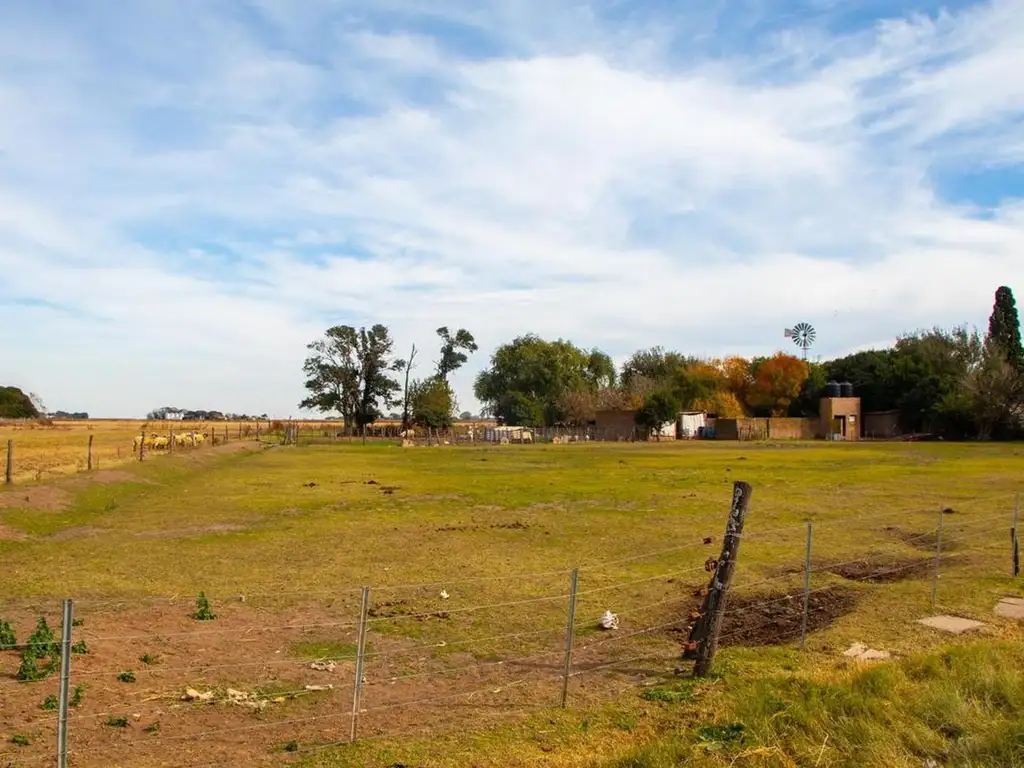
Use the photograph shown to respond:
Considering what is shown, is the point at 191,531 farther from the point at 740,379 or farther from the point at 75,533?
the point at 740,379

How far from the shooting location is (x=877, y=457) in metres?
47.8

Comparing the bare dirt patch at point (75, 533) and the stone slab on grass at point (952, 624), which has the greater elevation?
the stone slab on grass at point (952, 624)

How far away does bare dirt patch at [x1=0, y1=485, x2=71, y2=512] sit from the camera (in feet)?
68.6

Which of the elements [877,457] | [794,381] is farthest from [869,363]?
[877,457]

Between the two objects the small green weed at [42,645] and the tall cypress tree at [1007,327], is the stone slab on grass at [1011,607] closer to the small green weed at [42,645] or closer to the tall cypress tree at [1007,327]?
the small green weed at [42,645]

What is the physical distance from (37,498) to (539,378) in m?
91.5

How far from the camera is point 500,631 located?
412 inches

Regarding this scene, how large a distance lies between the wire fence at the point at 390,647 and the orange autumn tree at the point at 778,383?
8357 centimetres

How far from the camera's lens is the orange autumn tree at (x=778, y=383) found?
95.2 metres

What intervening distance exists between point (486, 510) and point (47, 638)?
15.7 m

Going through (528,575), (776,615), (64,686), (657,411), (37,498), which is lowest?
(776,615)

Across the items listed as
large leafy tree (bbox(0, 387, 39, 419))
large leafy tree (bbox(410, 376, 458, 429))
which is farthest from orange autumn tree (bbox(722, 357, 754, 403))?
large leafy tree (bbox(0, 387, 39, 419))

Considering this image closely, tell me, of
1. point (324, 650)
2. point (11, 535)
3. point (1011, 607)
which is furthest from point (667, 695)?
point (11, 535)

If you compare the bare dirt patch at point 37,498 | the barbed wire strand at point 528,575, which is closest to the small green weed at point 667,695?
the barbed wire strand at point 528,575
